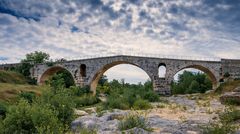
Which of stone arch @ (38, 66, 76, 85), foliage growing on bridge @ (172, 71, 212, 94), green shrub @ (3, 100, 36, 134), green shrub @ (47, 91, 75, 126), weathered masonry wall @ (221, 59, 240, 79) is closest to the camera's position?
green shrub @ (3, 100, 36, 134)

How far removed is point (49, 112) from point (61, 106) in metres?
2.57

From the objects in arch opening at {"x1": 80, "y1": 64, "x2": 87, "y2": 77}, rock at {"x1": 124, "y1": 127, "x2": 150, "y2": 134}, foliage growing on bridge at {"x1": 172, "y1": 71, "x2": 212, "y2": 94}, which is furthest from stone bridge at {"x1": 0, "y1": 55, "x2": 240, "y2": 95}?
rock at {"x1": 124, "y1": 127, "x2": 150, "y2": 134}

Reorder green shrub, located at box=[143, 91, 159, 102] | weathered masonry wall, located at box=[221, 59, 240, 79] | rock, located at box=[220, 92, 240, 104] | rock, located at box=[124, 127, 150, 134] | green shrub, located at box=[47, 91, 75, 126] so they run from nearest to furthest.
A: rock, located at box=[124, 127, 150, 134]
green shrub, located at box=[47, 91, 75, 126]
rock, located at box=[220, 92, 240, 104]
green shrub, located at box=[143, 91, 159, 102]
weathered masonry wall, located at box=[221, 59, 240, 79]

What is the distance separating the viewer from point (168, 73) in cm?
4162

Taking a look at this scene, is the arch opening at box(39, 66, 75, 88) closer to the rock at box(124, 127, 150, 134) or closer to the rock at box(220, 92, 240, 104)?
the rock at box(220, 92, 240, 104)

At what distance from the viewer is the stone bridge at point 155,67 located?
133 ft

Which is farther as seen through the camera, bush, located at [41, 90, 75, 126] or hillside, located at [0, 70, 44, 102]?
hillside, located at [0, 70, 44, 102]

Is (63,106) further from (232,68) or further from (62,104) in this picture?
(232,68)

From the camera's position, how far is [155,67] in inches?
1645

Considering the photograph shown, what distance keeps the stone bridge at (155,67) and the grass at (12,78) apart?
8.70 m

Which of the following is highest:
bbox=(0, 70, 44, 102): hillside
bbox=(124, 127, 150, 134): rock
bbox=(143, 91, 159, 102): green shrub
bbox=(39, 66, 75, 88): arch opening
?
bbox=(39, 66, 75, 88): arch opening

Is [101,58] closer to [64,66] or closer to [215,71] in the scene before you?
[64,66]

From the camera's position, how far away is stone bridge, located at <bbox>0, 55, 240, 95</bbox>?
133ft

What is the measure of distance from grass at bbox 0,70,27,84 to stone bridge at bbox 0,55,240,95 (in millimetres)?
8697
